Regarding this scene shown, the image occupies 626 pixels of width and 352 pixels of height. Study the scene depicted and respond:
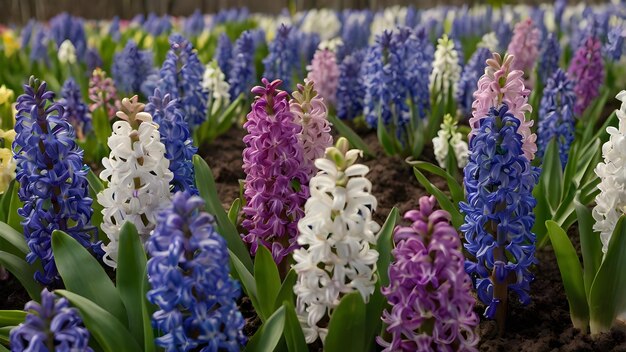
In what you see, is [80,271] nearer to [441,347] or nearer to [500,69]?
[441,347]

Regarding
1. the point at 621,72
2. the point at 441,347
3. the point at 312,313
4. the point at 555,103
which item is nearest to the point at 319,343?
the point at 312,313

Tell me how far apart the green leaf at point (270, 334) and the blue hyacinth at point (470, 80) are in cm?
356

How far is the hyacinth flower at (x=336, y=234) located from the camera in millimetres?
2123

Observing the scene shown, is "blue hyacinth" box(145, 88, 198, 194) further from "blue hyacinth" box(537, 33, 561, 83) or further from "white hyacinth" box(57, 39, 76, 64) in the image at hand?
"white hyacinth" box(57, 39, 76, 64)

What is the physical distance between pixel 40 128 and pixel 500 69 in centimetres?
165

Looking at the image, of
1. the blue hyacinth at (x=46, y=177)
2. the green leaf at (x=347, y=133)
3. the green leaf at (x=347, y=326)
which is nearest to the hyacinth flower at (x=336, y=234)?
the green leaf at (x=347, y=326)

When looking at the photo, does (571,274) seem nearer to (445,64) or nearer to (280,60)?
(445,64)

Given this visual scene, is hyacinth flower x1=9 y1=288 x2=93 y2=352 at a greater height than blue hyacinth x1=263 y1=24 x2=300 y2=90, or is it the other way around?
hyacinth flower x1=9 y1=288 x2=93 y2=352

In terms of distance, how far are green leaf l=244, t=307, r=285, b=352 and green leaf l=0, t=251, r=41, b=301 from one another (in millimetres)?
1108

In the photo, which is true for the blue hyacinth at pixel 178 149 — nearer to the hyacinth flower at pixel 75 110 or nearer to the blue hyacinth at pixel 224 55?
the hyacinth flower at pixel 75 110

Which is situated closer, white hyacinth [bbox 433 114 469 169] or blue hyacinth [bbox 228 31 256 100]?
white hyacinth [bbox 433 114 469 169]

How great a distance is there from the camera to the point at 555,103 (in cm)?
438

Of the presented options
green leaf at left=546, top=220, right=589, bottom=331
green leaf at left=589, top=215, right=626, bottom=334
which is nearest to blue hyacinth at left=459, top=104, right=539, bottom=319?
green leaf at left=546, top=220, right=589, bottom=331

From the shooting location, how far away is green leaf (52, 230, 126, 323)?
2605mm
